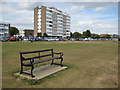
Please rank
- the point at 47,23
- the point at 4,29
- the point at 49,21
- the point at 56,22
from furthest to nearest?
the point at 56,22 → the point at 49,21 → the point at 47,23 → the point at 4,29

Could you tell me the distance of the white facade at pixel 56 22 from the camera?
8888 cm

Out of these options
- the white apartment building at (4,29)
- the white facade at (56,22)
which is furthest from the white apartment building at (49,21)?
the white apartment building at (4,29)

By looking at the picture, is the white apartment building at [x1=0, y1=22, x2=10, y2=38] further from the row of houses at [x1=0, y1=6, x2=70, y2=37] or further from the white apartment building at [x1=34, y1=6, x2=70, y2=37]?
the white apartment building at [x1=34, y1=6, x2=70, y2=37]

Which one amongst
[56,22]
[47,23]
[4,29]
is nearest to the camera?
[4,29]

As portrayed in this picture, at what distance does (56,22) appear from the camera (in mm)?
96438

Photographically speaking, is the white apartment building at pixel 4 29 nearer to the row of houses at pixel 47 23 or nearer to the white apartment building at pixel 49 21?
the row of houses at pixel 47 23

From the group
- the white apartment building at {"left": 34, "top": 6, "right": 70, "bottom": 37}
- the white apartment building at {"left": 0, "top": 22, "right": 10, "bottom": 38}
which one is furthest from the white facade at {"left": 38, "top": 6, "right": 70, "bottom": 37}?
the white apartment building at {"left": 0, "top": 22, "right": 10, "bottom": 38}

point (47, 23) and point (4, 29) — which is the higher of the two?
point (47, 23)

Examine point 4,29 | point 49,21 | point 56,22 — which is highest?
point 56,22

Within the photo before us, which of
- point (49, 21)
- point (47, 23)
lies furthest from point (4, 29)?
point (49, 21)

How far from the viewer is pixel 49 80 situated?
4660mm

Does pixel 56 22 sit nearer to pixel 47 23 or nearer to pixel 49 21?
pixel 49 21

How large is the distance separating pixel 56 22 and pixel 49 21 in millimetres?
8142

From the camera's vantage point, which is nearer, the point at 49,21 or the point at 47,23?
the point at 47,23
